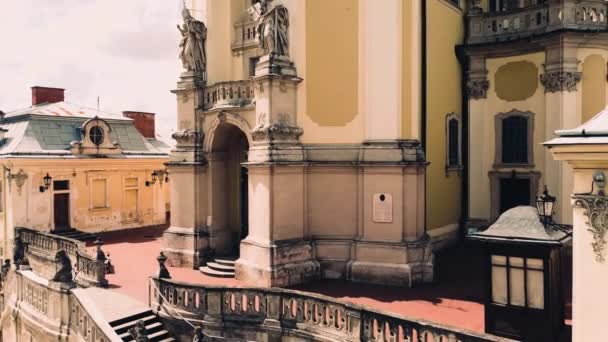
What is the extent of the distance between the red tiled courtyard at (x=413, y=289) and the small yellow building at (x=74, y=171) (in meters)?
6.23

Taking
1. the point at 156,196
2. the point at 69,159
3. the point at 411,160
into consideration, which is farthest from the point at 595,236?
the point at 156,196

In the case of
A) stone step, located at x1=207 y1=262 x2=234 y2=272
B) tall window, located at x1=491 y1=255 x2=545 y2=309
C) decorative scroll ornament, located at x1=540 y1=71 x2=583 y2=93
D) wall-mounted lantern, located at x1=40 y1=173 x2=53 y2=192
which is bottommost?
stone step, located at x1=207 y1=262 x2=234 y2=272

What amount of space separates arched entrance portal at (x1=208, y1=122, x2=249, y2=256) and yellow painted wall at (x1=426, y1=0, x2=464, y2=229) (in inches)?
270

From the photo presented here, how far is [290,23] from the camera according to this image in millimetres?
15797

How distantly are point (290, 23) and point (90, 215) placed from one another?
1613 centimetres

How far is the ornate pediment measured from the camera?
25022mm

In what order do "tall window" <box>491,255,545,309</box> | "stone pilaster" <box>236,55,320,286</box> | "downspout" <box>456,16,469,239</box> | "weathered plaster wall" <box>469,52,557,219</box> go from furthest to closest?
"downspout" <box>456,16,469,239</box>
"weathered plaster wall" <box>469,52,557,219</box>
"stone pilaster" <box>236,55,320,286</box>
"tall window" <box>491,255,545,309</box>

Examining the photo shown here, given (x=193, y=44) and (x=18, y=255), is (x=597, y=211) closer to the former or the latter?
(x=193, y=44)

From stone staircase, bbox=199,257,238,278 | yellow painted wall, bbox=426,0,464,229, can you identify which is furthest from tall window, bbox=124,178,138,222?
yellow painted wall, bbox=426,0,464,229

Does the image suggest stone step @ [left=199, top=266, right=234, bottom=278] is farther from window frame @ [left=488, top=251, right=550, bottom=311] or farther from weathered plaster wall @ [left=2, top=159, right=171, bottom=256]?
weathered plaster wall @ [left=2, top=159, right=171, bottom=256]

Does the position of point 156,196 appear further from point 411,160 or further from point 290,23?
point 411,160

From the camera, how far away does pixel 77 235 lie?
79.6ft

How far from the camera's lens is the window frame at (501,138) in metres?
19.0

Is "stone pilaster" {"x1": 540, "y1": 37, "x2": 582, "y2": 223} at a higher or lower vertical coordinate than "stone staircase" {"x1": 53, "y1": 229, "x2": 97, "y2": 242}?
higher
